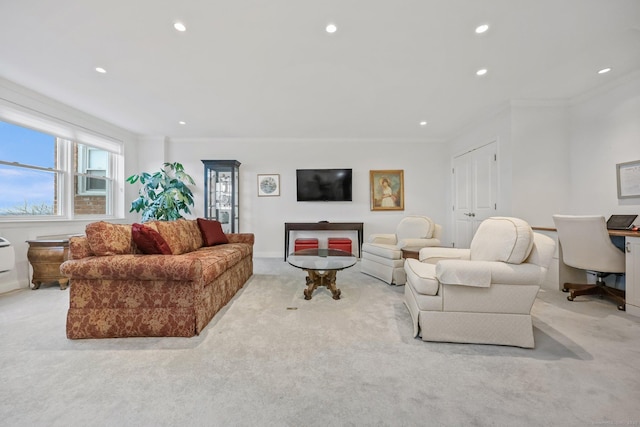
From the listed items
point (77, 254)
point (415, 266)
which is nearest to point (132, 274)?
point (77, 254)

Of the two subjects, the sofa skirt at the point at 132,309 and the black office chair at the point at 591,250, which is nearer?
the sofa skirt at the point at 132,309

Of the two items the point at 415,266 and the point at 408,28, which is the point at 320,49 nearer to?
the point at 408,28

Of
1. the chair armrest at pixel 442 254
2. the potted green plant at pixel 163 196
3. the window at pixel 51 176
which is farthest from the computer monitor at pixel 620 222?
the window at pixel 51 176

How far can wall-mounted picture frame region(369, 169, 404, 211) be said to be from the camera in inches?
196

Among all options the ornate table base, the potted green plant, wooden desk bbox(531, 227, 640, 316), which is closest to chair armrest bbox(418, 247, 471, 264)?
the ornate table base

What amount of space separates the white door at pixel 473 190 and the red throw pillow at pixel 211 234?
4106 millimetres

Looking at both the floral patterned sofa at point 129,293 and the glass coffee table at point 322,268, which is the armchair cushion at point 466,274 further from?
the floral patterned sofa at point 129,293

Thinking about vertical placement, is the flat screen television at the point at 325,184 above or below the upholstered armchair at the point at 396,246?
above

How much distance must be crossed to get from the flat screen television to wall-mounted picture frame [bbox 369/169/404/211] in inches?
21.8

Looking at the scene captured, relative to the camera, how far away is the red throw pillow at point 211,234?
3.28 m

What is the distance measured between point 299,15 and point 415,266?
2.21 m

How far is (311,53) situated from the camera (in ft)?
7.40

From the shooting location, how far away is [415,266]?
2031mm

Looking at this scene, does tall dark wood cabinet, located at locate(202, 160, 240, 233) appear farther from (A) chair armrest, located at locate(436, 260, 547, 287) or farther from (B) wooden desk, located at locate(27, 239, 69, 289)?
(A) chair armrest, located at locate(436, 260, 547, 287)
